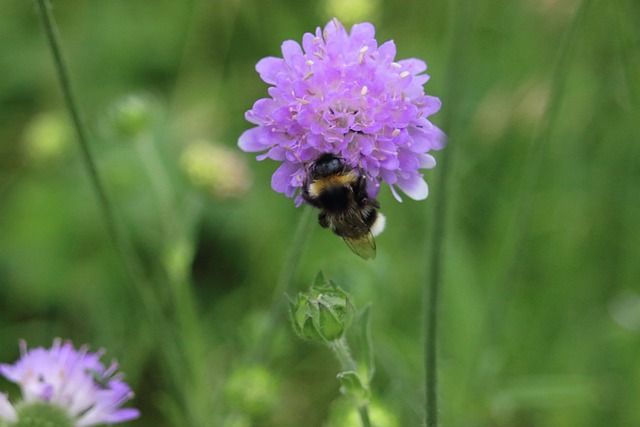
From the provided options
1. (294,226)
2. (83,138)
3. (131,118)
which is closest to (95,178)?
(83,138)

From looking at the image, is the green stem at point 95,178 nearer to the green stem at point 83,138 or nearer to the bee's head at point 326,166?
the green stem at point 83,138

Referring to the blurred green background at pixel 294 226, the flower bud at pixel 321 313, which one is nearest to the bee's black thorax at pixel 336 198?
the flower bud at pixel 321 313

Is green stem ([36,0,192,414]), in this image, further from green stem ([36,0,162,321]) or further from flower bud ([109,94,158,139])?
flower bud ([109,94,158,139])

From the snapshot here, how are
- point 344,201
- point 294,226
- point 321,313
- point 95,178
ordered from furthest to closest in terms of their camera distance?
1. point 294,226
2. point 95,178
3. point 344,201
4. point 321,313

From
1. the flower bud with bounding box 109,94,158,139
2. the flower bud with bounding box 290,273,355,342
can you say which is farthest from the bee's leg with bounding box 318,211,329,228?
the flower bud with bounding box 109,94,158,139

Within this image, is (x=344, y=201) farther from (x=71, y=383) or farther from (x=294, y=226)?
(x=294, y=226)

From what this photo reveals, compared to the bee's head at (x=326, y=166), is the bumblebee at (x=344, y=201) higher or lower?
lower
